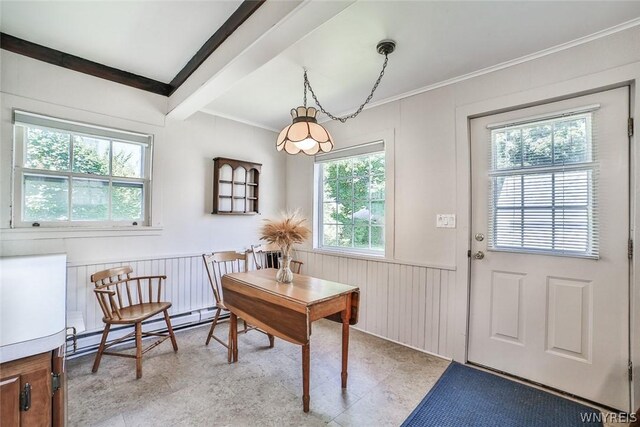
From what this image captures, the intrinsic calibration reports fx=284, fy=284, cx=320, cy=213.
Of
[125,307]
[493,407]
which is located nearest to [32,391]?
[125,307]

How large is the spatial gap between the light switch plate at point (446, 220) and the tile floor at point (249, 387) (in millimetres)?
1134

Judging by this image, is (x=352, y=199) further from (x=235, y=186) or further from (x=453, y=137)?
(x=235, y=186)

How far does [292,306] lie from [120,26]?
2183 mm

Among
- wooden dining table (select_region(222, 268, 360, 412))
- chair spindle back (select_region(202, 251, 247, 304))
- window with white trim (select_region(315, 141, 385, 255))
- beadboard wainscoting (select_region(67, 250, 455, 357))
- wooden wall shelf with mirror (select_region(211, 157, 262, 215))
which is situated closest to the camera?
wooden dining table (select_region(222, 268, 360, 412))

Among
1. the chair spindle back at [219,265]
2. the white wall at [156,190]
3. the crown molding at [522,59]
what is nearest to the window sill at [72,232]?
the white wall at [156,190]

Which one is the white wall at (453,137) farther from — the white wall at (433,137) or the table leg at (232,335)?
the table leg at (232,335)

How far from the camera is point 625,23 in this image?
5.57 ft

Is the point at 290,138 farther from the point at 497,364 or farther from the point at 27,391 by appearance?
the point at 497,364

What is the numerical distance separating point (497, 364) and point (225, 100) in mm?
3399

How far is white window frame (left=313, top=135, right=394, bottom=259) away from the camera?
2809mm

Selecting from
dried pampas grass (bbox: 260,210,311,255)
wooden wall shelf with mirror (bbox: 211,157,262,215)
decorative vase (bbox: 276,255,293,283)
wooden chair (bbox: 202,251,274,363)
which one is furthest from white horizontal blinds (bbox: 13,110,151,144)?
decorative vase (bbox: 276,255,293,283)

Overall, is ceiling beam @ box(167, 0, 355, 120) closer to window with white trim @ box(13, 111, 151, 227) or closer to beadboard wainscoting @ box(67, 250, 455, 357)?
window with white trim @ box(13, 111, 151, 227)

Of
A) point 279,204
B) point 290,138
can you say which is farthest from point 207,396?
point 279,204

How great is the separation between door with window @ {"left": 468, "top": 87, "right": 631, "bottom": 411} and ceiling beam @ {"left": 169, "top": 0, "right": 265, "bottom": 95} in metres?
1.89
